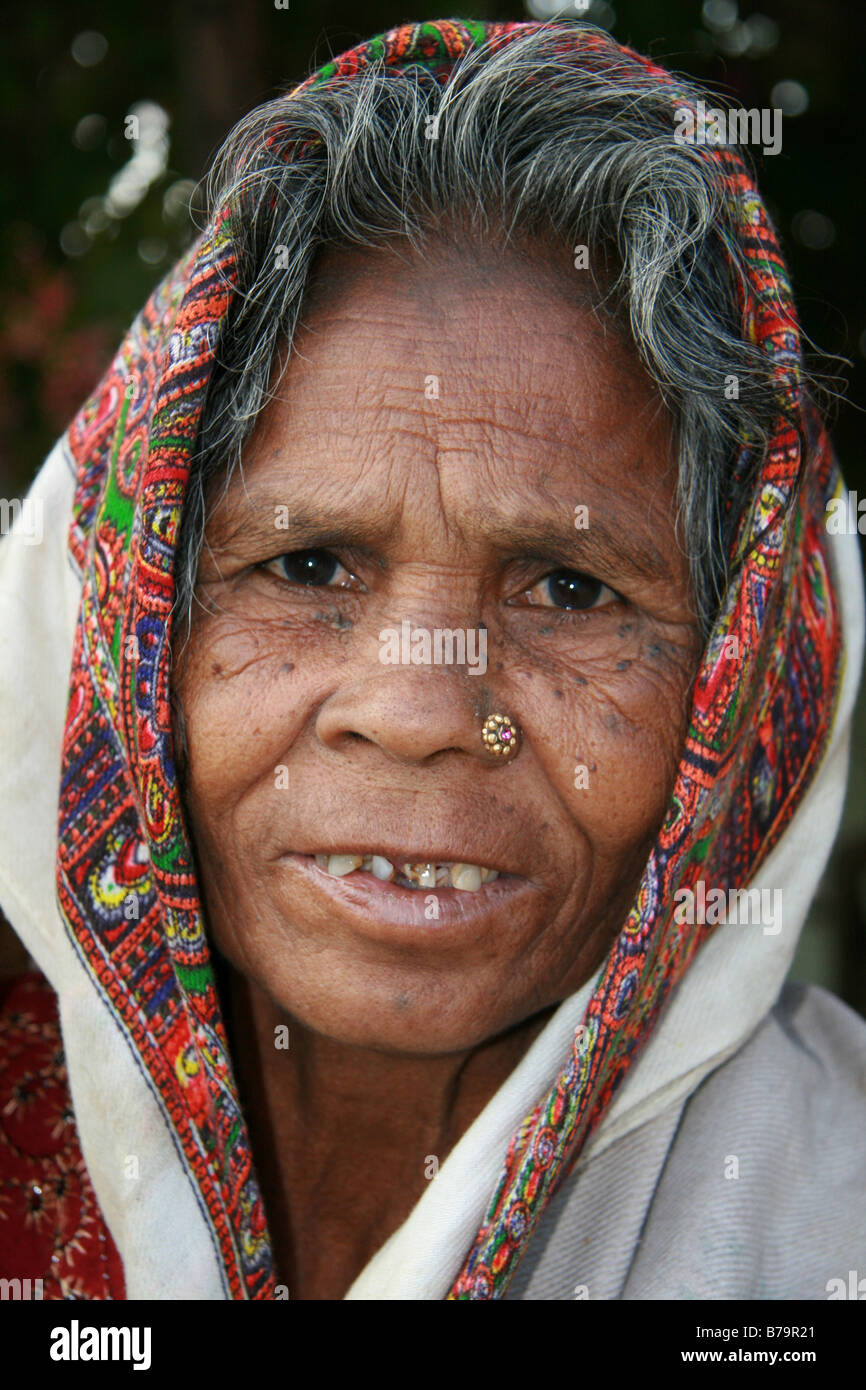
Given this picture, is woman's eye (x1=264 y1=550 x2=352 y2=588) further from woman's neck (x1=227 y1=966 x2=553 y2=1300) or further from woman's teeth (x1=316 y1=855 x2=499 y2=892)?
woman's neck (x1=227 y1=966 x2=553 y2=1300)

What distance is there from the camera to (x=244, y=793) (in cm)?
171

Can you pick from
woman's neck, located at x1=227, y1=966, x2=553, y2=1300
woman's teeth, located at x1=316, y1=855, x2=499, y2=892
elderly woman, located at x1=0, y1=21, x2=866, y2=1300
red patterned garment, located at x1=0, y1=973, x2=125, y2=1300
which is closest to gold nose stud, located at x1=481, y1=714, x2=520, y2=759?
elderly woman, located at x1=0, y1=21, x2=866, y2=1300

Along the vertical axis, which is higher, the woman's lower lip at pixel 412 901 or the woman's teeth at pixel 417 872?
the woman's teeth at pixel 417 872

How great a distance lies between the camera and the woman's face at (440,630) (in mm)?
1633

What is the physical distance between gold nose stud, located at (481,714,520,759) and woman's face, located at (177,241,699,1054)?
0.07ft

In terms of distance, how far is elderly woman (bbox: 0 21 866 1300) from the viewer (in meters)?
1.65

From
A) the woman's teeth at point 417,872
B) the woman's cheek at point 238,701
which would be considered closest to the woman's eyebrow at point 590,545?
the woman's cheek at point 238,701

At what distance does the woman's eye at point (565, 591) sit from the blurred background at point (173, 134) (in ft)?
5.71

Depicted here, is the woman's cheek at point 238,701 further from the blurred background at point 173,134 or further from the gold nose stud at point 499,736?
the blurred background at point 173,134

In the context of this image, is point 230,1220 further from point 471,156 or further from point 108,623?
point 471,156

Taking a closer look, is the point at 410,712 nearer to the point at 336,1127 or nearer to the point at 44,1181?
the point at 336,1127

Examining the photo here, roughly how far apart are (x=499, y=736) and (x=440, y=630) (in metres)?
0.17

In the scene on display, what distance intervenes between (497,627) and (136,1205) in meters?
1.04
